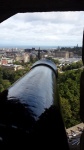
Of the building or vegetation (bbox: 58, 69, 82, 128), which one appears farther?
the building

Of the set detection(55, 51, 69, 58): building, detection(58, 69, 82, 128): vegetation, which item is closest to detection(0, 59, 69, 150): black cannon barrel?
detection(58, 69, 82, 128): vegetation

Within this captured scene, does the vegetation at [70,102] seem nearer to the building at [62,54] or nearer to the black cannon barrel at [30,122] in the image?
the black cannon barrel at [30,122]

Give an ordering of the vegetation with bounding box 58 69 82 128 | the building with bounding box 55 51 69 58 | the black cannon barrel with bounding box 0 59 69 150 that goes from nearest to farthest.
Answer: the black cannon barrel with bounding box 0 59 69 150 → the vegetation with bounding box 58 69 82 128 → the building with bounding box 55 51 69 58

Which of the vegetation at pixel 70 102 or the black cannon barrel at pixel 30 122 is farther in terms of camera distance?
the vegetation at pixel 70 102

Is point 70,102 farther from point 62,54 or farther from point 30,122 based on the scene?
point 62,54

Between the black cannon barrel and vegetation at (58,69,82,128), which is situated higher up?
the black cannon barrel

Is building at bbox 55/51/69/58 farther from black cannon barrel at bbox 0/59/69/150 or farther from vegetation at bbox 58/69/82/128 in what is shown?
black cannon barrel at bbox 0/59/69/150

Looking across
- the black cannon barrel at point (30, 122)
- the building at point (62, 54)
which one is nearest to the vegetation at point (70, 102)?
the black cannon barrel at point (30, 122)

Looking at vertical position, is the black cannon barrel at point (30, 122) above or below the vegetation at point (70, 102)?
above

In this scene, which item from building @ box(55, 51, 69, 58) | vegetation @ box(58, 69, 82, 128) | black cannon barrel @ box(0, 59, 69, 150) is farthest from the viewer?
building @ box(55, 51, 69, 58)

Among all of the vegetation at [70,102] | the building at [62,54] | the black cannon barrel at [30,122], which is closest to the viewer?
the black cannon barrel at [30,122]

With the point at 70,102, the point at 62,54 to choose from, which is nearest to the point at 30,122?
the point at 70,102
